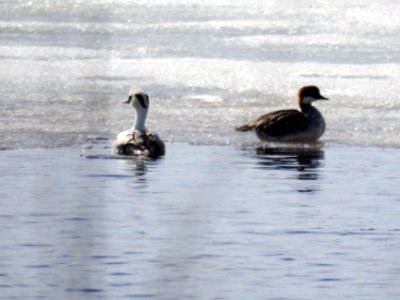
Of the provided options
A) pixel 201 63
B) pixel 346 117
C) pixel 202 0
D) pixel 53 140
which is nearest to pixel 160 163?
pixel 53 140

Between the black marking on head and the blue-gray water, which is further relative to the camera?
the black marking on head

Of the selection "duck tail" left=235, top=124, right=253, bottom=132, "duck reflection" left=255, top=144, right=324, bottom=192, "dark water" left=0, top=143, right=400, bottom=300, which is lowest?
"dark water" left=0, top=143, right=400, bottom=300

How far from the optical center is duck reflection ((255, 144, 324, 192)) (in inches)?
379

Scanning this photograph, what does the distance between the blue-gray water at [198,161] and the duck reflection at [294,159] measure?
0.03 metres

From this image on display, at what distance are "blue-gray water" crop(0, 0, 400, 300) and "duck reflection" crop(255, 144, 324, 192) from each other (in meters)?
0.03

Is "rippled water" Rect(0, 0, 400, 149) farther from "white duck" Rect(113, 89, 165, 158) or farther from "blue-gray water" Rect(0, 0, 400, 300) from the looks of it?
"white duck" Rect(113, 89, 165, 158)

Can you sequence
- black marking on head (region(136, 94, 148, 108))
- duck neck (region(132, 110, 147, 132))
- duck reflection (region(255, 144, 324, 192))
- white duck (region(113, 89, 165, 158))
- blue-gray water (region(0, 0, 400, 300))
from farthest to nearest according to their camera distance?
black marking on head (region(136, 94, 148, 108)), duck neck (region(132, 110, 147, 132)), white duck (region(113, 89, 165, 158)), duck reflection (region(255, 144, 324, 192)), blue-gray water (region(0, 0, 400, 300))

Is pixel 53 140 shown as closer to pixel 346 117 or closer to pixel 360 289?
pixel 346 117

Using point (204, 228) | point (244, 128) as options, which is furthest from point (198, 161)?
point (204, 228)

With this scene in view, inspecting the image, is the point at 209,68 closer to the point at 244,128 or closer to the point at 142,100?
the point at 244,128

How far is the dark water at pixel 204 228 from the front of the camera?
152 inches

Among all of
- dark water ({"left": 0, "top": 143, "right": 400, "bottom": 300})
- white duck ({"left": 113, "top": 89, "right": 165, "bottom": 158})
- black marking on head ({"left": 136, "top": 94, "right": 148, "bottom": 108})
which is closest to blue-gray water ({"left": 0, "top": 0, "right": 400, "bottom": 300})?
dark water ({"left": 0, "top": 143, "right": 400, "bottom": 300})

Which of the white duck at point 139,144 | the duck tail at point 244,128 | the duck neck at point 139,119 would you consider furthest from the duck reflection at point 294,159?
the duck neck at point 139,119

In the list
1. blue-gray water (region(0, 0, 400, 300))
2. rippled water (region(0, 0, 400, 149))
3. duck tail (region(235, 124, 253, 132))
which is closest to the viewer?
blue-gray water (region(0, 0, 400, 300))
